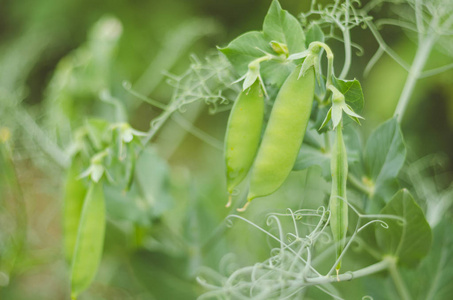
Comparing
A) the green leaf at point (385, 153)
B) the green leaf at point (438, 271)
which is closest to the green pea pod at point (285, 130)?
the green leaf at point (385, 153)

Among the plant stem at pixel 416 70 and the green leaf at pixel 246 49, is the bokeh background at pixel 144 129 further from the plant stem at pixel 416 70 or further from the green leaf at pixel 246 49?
the green leaf at pixel 246 49

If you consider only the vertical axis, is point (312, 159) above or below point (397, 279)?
above

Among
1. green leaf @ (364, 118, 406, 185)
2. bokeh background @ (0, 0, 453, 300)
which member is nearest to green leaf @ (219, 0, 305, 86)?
green leaf @ (364, 118, 406, 185)

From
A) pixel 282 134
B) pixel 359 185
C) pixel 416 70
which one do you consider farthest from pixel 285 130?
pixel 416 70

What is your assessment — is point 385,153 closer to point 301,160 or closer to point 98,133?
point 301,160

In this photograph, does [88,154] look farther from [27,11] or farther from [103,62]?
[27,11]
